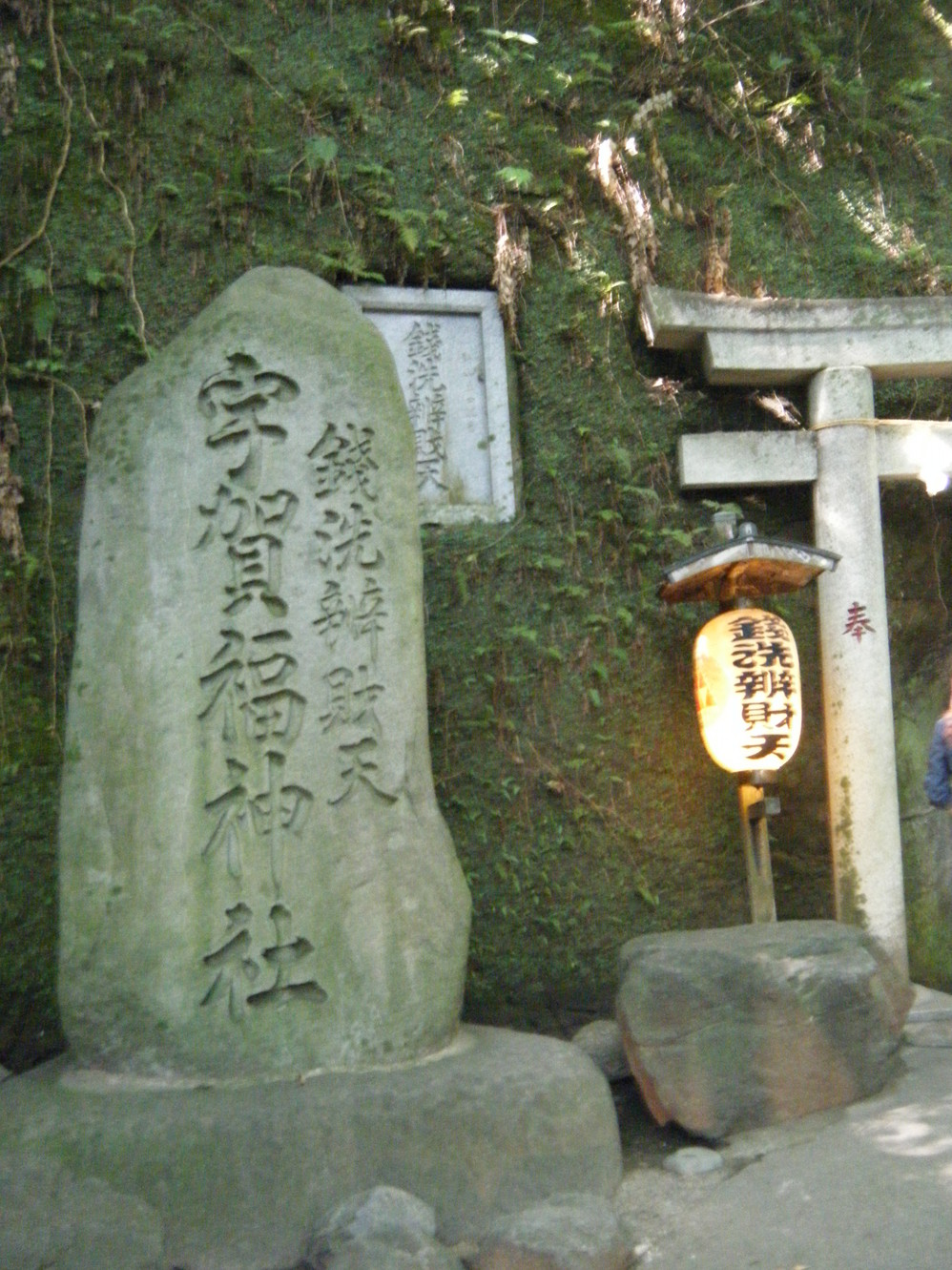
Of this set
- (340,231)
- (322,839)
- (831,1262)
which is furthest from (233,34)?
(831,1262)

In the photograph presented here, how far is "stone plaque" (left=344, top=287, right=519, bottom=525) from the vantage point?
6.44 meters

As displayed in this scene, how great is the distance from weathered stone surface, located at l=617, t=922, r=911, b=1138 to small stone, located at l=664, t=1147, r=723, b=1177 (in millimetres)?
86

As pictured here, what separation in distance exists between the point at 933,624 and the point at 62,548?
497 centimetres

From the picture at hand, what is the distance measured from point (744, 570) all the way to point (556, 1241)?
10.7ft

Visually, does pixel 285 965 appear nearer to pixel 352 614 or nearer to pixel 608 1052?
pixel 352 614

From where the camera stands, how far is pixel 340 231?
6.41 metres

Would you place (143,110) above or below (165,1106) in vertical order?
above

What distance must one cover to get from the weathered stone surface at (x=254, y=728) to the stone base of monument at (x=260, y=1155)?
0.24 m

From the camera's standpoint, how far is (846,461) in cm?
653

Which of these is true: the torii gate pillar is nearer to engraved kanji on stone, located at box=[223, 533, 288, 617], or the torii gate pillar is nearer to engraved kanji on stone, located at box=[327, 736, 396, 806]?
engraved kanji on stone, located at box=[327, 736, 396, 806]

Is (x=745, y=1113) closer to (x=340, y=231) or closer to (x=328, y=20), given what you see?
(x=340, y=231)

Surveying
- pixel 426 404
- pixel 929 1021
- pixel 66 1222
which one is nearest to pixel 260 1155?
pixel 66 1222

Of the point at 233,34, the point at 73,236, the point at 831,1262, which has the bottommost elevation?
the point at 831,1262

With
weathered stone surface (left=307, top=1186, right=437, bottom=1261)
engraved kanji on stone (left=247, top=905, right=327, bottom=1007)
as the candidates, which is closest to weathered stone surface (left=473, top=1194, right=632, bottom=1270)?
weathered stone surface (left=307, top=1186, right=437, bottom=1261)
